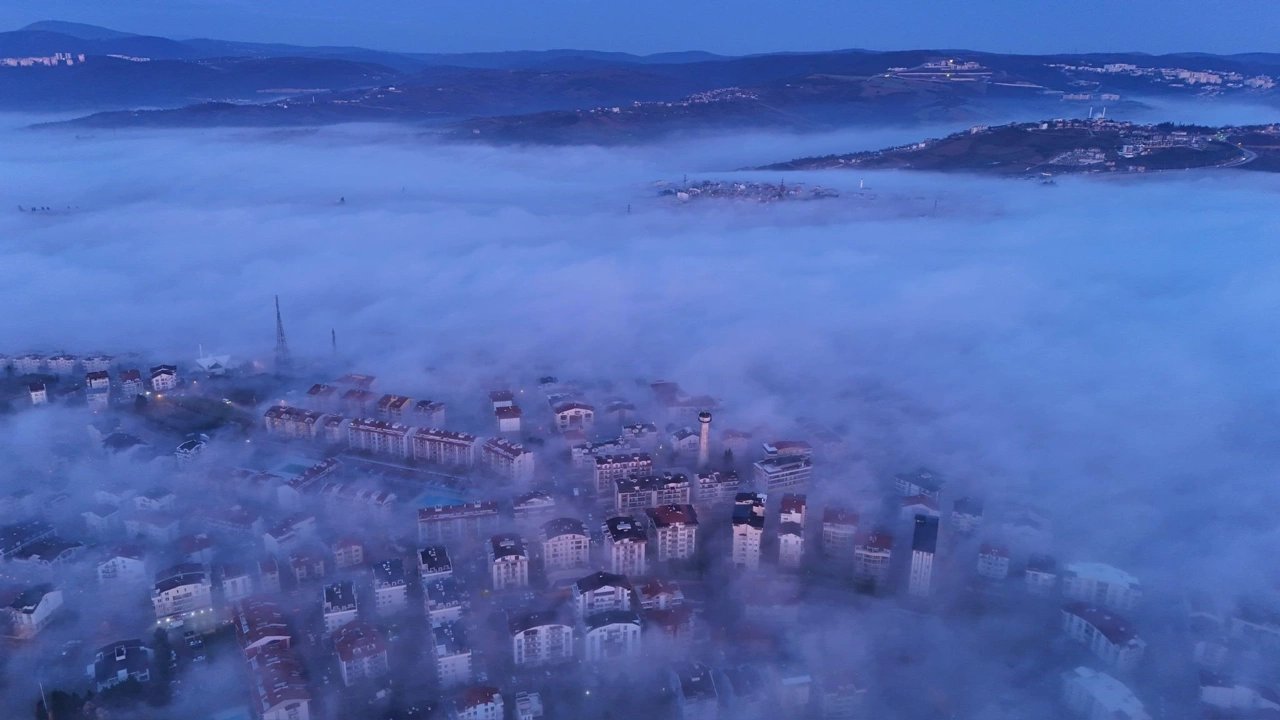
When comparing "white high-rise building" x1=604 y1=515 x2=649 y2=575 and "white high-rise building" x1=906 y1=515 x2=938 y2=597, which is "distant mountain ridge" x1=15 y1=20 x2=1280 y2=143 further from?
"white high-rise building" x1=906 y1=515 x2=938 y2=597

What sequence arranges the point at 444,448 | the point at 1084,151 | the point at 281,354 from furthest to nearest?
the point at 1084,151 < the point at 281,354 < the point at 444,448

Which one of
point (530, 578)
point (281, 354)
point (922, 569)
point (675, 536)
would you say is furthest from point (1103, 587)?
point (281, 354)

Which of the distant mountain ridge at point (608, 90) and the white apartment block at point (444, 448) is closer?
the white apartment block at point (444, 448)

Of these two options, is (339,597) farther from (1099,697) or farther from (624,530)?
(1099,697)

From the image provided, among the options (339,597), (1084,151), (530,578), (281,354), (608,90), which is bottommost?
(530,578)

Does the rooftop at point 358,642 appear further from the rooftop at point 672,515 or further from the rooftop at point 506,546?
the rooftop at point 672,515

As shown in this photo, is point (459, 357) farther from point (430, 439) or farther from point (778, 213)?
point (778, 213)

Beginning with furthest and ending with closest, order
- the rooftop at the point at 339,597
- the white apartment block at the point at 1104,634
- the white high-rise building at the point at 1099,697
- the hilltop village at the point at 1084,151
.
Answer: the hilltop village at the point at 1084,151 < the rooftop at the point at 339,597 < the white apartment block at the point at 1104,634 < the white high-rise building at the point at 1099,697

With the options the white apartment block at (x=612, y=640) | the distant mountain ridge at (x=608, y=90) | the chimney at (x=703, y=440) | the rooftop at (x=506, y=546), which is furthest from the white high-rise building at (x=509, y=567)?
the distant mountain ridge at (x=608, y=90)

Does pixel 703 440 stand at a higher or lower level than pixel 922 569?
higher
